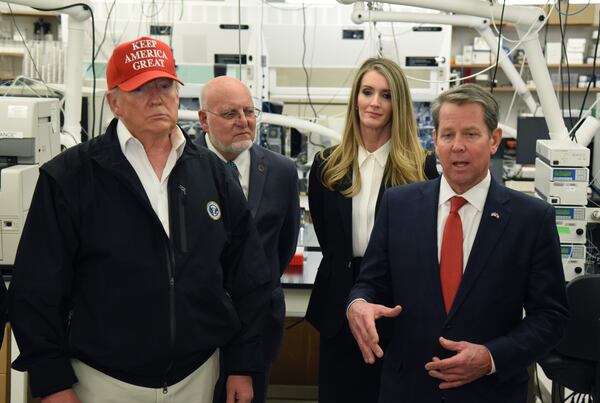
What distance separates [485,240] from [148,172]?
2.74 ft

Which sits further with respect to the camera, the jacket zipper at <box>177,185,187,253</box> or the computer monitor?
the computer monitor

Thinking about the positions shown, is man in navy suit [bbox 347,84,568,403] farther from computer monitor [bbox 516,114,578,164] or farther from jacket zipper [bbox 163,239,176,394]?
computer monitor [bbox 516,114,578,164]

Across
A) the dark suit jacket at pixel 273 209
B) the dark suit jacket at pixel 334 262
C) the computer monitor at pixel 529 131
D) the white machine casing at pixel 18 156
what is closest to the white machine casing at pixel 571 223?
the dark suit jacket at pixel 334 262

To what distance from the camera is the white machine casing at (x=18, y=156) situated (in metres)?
3.22

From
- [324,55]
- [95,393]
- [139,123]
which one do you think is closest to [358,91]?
[139,123]

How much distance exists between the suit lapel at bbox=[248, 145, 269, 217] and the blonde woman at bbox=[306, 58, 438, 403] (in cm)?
21

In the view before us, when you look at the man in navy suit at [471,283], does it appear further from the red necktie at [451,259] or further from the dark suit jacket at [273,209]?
the dark suit jacket at [273,209]

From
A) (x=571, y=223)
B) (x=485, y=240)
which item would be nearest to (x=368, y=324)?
(x=485, y=240)

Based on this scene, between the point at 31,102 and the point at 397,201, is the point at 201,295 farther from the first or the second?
the point at 31,102

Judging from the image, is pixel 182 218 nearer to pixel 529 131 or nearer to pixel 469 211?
pixel 469 211

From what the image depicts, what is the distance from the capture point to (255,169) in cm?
264

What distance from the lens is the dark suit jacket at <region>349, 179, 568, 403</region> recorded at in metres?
1.96

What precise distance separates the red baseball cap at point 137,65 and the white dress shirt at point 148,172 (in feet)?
0.38

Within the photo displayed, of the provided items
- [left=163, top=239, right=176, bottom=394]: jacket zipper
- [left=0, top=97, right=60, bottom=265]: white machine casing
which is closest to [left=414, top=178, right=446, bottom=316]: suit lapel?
[left=163, top=239, right=176, bottom=394]: jacket zipper
